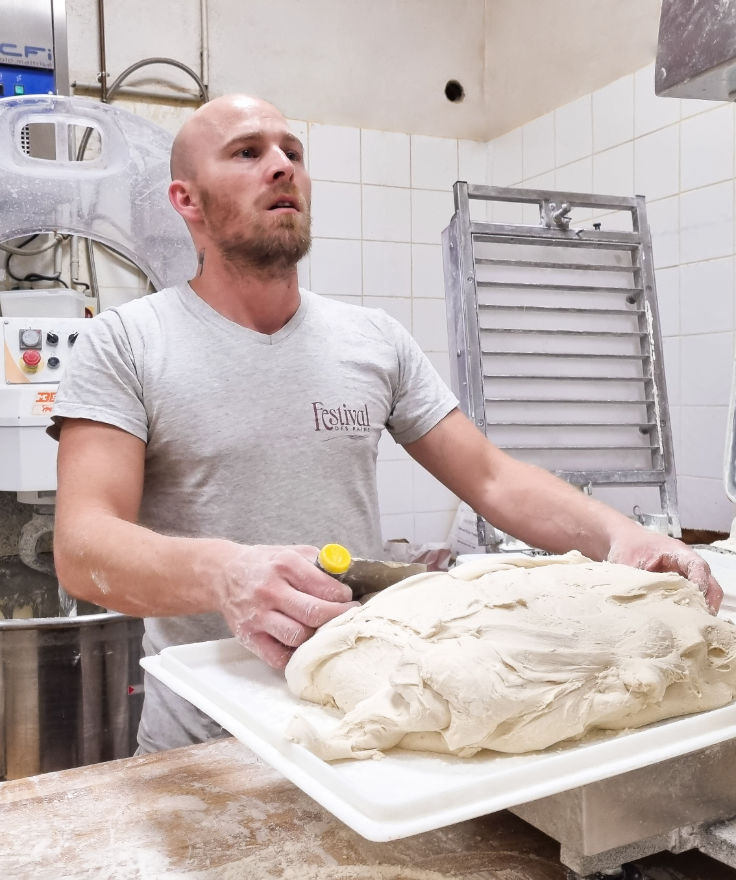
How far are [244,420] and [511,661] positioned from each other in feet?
2.22

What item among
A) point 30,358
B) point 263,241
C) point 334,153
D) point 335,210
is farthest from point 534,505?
point 334,153

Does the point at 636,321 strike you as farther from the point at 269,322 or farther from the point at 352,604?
the point at 352,604

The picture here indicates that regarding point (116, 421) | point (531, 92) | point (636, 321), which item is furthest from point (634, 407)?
point (116, 421)

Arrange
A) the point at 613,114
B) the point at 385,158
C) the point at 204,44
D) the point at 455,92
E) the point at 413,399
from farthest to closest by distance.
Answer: the point at 455,92 → the point at 385,158 → the point at 204,44 → the point at 613,114 → the point at 413,399

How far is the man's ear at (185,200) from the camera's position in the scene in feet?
4.58

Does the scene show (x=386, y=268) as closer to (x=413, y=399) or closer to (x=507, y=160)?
(x=507, y=160)

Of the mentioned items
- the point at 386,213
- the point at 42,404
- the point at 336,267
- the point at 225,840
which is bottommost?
the point at 225,840

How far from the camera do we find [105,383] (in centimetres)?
121

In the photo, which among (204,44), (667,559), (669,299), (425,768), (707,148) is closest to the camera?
(425,768)

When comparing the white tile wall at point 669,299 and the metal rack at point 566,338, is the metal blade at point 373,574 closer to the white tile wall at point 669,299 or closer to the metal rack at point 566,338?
the metal rack at point 566,338

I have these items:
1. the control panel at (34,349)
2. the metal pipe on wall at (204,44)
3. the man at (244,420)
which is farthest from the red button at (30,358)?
the metal pipe on wall at (204,44)

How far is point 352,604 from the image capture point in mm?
890

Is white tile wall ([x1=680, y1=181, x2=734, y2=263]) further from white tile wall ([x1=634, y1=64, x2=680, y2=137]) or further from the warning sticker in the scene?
the warning sticker

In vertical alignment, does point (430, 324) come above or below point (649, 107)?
below
